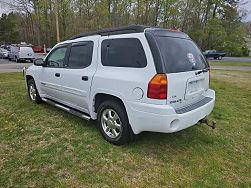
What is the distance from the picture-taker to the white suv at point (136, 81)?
3.19 m

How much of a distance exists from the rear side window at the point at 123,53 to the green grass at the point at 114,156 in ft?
4.40

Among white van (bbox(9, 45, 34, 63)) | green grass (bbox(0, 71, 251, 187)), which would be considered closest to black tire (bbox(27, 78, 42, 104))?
green grass (bbox(0, 71, 251, 187))

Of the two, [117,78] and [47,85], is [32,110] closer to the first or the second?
[47,85]

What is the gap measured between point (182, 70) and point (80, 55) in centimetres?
197

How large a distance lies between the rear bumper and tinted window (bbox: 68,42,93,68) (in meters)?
1.29

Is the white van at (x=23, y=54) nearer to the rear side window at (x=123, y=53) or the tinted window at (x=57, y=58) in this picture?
the tinted window at (x=57, y=58)

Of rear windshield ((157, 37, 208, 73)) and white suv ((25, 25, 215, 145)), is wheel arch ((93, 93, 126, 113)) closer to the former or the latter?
white suv ((25, 25, 215, 145))

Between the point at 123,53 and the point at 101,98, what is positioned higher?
the point at 123,53

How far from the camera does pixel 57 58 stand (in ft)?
16.9

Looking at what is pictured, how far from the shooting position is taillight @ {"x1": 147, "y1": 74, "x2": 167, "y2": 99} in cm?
312

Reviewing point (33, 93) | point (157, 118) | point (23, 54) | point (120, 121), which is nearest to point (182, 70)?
point (157, 118)

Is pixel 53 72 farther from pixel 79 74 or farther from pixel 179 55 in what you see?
pixel 179 55

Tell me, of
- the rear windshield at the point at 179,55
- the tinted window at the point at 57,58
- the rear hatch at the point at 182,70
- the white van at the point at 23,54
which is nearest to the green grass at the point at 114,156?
the rear hatch at the point at 182,70

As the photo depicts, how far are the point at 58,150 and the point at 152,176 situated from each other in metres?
1.54
